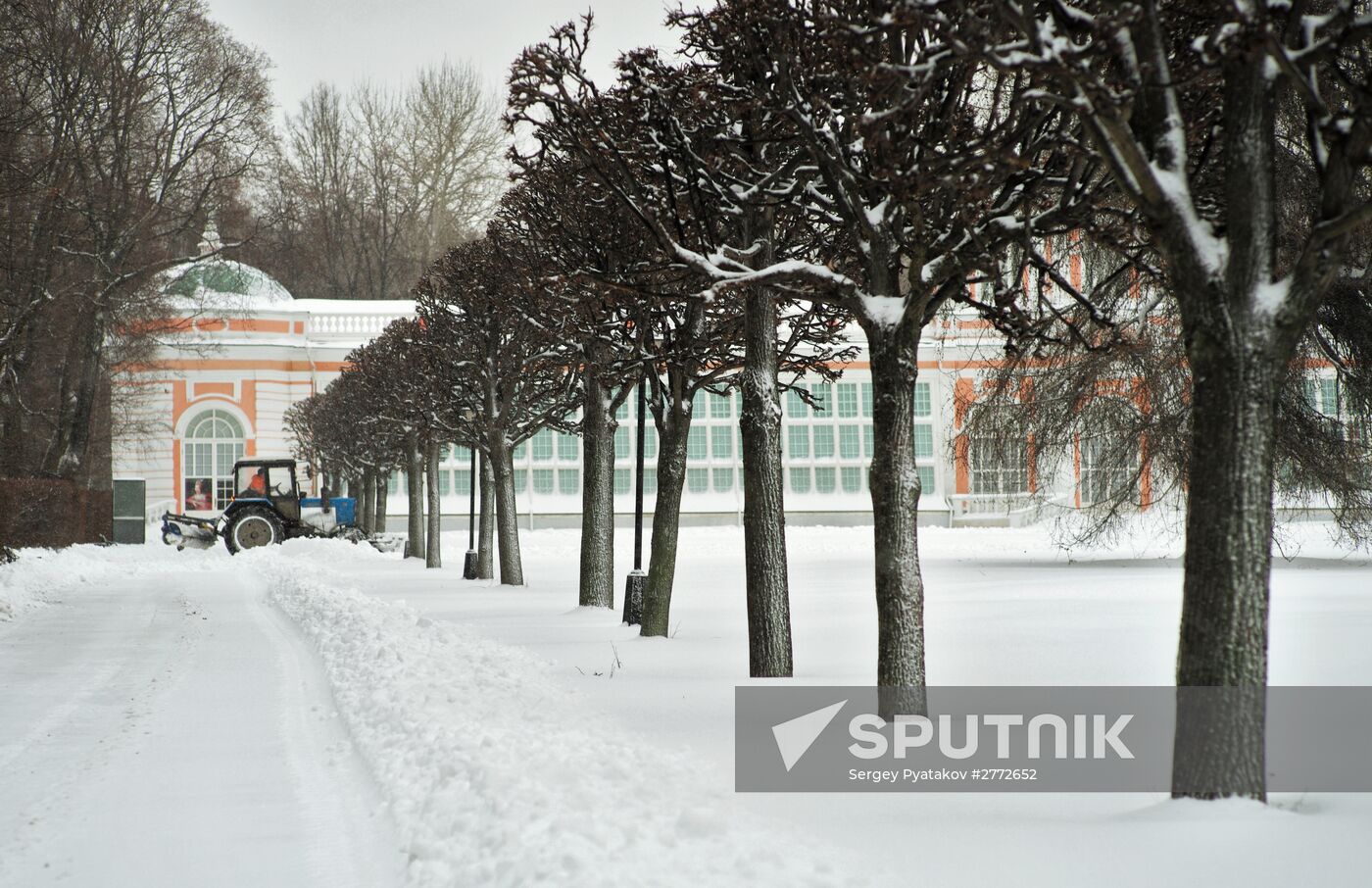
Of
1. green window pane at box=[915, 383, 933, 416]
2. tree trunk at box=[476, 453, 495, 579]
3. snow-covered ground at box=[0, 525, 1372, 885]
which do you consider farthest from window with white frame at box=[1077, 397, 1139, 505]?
green window pane at box=[915, 383, 933, 416]

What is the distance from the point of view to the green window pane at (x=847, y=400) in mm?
46469

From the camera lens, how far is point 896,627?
7164 millimetres

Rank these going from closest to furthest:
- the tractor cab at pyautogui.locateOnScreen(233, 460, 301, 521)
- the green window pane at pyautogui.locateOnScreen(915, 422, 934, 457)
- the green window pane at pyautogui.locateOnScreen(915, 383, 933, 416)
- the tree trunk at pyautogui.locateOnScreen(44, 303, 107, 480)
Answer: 1. the tree trunk at pyautogui.locateOnScreen(44, 303, 107, 480)
2. the tractor cab at pyautogui.locateOnScreen(233, 460, 301, 521)
3. the green window pane at pyautogui.locateOnScreen(915, 422, 934, 457)
4. the green window pane at pyautogui.locateOnScreen(915, 383, 933, 416)

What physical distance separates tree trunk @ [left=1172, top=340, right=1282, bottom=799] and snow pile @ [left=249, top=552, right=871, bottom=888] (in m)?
1.56

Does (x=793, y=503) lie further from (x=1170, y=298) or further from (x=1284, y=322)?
(x=1284, y=322)

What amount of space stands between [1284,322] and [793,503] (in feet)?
135

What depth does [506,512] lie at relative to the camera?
20.0m

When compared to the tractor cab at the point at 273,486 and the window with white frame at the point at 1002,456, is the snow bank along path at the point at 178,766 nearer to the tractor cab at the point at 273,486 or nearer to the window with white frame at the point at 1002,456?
the window with white frame at the point at 1002,456

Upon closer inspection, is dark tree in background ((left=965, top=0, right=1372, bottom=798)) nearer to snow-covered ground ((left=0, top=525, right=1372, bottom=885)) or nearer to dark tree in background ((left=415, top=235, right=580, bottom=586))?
snow-covered ground ((left=0, top=525, right=1372, bottom=885))

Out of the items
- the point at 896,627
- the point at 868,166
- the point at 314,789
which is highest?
the point at 868,166

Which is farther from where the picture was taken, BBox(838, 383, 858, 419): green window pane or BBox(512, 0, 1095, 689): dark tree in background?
BBox(838, 383, 858, 419): green window pane

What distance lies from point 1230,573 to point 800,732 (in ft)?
8.55

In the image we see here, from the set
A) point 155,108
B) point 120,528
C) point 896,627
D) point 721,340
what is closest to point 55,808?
point 896,627

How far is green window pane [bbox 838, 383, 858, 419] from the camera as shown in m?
46.5
